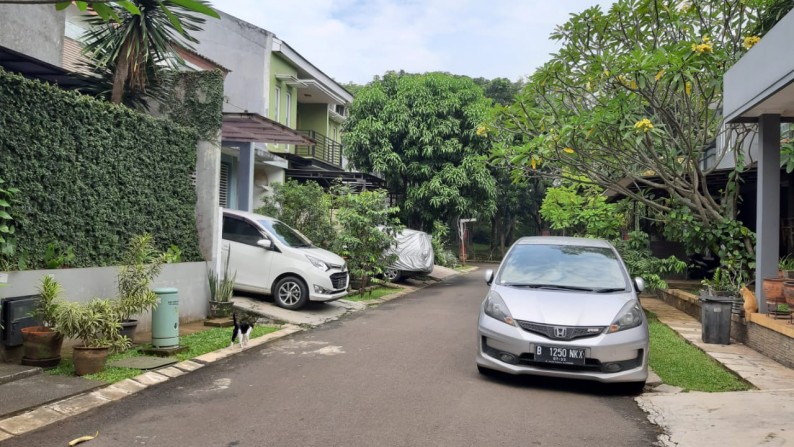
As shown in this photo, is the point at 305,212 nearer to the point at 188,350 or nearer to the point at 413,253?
the point at 413,253

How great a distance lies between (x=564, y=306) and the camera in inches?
265

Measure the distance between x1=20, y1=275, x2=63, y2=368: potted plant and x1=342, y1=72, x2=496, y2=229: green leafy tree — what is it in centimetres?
1863

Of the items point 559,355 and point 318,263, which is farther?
point 318,263

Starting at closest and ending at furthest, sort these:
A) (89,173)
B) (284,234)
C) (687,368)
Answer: (687,368) < (89,173) < (284,234)

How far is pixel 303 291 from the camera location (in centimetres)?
1236

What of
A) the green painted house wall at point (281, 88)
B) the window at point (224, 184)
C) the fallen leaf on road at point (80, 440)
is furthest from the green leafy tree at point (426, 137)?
the fallen leaf on road at point (80, 440)

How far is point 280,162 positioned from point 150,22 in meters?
11.3

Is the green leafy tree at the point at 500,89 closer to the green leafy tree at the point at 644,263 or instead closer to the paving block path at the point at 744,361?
the green leafy tree at the point at 644,263

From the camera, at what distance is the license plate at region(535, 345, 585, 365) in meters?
6.37

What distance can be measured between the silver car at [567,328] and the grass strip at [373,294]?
8616 millimetres

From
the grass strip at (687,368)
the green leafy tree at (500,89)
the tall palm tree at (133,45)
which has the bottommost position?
the grass strip at (687,368)

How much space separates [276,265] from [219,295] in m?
1.52

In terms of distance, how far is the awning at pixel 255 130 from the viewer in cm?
1376

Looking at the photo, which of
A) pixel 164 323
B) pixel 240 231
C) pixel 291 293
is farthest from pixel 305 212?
pixel 164 323
